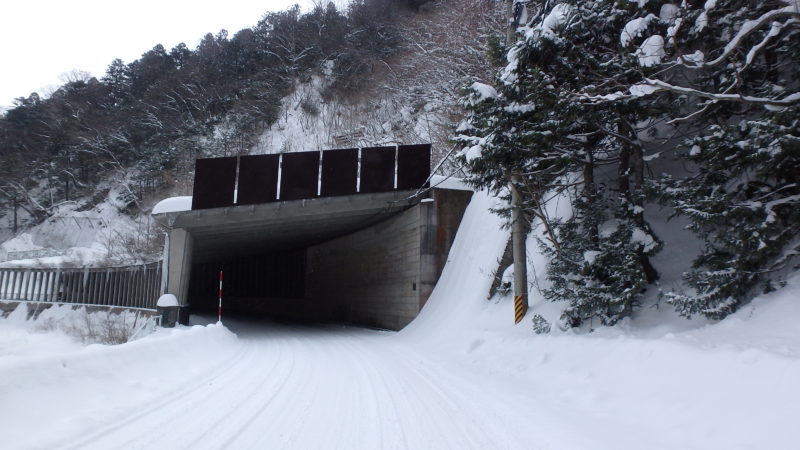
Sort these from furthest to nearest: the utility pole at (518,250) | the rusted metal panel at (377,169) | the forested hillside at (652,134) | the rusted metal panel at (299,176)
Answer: the rusted metal panel at (377,169)
the rusted metal panel at (299,176)
the utility pole at (518,250)
the forested hillside at (652,134)

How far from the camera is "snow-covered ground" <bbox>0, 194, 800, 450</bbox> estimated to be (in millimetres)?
3834

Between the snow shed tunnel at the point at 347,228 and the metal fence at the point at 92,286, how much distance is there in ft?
4.69

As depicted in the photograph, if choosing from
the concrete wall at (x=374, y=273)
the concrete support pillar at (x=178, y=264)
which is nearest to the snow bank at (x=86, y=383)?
the concrete support pillar at (x=178, y=264)

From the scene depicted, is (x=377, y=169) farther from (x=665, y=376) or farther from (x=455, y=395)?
(x=665, y=376)

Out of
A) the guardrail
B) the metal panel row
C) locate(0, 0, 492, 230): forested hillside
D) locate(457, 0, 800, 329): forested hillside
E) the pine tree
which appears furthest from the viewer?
locate(0, 0, 492, 230): forested hillside

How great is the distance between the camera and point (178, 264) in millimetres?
13992

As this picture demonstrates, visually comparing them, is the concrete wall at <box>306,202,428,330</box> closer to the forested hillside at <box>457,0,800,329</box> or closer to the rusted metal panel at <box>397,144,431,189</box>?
the rusted metal panel at <box>397,144,431,189</box>

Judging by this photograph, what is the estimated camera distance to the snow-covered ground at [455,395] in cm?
383

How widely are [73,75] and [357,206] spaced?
5341 cm

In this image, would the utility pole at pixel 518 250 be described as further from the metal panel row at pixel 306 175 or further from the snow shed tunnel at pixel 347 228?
the metal panel row at pixel 306 175

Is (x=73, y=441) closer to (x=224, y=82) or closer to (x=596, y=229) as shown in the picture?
(x=596, y=229)

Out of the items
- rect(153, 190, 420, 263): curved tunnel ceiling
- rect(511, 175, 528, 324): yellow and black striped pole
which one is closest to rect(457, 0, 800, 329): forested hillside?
rect(511, 175, 528, 324): yellow and black striped pole

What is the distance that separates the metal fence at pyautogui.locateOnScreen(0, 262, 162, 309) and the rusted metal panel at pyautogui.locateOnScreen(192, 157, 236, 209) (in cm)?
361

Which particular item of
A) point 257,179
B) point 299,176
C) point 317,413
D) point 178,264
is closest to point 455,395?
point 317,413
